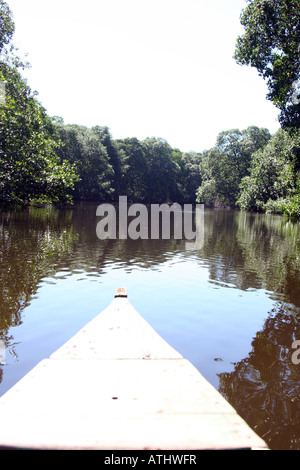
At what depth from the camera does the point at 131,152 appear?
301 ft

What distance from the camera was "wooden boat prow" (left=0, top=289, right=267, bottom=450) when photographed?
2.23 m

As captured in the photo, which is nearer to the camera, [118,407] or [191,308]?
[118,407]

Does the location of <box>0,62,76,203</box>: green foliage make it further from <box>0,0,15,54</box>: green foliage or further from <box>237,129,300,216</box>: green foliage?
<box>237,129,300,216</box>: green foliage

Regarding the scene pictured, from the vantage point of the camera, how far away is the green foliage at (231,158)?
85812 millimetres

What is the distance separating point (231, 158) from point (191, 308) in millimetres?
83888

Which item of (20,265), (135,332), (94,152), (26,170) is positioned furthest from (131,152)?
(135,332)

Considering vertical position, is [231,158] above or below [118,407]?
above

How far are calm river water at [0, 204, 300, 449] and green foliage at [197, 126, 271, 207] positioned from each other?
239ft

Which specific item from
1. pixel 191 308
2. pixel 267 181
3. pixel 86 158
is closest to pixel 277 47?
pixel 191 308

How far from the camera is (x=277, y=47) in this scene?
18531 mm

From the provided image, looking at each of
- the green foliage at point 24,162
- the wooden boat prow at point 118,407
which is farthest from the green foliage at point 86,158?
the wooden boat prow at point 118,407

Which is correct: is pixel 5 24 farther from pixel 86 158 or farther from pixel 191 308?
pixel 86 158

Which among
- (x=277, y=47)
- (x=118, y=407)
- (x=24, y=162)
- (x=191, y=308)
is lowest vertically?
(x=191, y=308)

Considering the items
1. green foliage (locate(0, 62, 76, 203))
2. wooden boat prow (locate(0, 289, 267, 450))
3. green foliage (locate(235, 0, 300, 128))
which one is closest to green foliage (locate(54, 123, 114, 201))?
green foliage (locate(0, 62, 76, 203))
